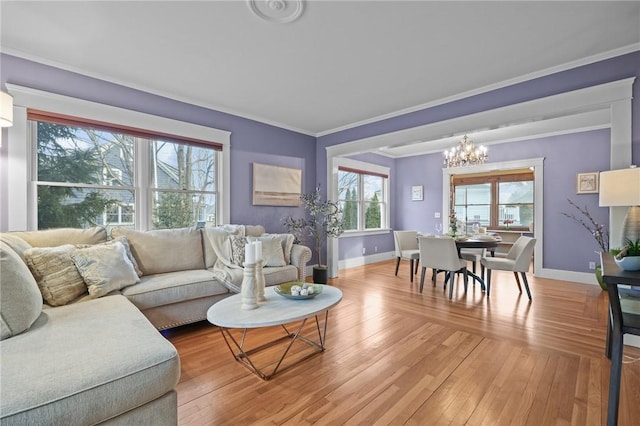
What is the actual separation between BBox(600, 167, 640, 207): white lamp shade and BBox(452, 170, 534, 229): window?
4.68 metres

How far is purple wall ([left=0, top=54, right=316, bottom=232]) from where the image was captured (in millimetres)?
2594

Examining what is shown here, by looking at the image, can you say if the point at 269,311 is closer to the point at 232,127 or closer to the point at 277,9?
the point at 277,9

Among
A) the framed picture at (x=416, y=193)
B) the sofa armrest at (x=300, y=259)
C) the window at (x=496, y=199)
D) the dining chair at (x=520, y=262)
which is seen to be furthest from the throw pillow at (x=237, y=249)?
the window at (x=496, y=199)

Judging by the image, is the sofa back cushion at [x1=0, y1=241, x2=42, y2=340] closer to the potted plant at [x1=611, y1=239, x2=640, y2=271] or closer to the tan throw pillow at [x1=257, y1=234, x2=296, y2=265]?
the tan throw pillow at [x1=257, y1=234, x2=296, y2=265]

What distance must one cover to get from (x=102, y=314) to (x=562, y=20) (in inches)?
147

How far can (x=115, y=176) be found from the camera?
3121 mm

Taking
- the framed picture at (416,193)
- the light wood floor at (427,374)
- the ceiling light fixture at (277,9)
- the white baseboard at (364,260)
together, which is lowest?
the light wood floor at (427,374)

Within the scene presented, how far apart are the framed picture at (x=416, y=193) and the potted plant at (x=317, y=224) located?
2.78 m

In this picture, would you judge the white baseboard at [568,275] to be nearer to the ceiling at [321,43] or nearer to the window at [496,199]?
the window at [496,199]

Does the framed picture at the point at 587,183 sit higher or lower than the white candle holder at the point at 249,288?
higher

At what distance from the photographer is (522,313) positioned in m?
3.13

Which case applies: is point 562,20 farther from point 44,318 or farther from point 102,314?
point 44,318

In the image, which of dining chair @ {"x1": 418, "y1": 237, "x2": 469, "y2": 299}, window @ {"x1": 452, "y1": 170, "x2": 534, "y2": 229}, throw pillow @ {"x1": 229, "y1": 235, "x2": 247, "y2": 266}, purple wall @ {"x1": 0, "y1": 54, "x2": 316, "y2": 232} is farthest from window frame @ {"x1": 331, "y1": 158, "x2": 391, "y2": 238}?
throw pillow @ {"x1": 229, "y1": 235, "x2": 247, "y2": 266}

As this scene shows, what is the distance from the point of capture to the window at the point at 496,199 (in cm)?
668
